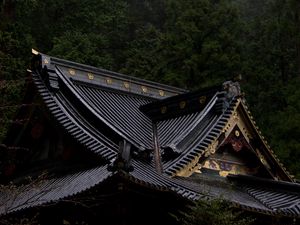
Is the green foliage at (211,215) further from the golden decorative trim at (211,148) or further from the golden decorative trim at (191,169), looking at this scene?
the golden decorative trim at (211,148)

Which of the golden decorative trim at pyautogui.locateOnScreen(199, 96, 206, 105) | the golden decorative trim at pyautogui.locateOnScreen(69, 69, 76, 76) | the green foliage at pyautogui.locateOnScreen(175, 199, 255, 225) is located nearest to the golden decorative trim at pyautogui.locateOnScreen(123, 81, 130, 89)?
the golden decorative trim at pyautogui.locateOnScreen(69, 69, 76, 76)

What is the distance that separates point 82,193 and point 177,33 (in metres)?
20.9

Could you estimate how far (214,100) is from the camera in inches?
520

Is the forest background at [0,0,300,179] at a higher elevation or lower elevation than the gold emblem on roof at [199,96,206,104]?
higher

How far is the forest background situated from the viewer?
84.6ft

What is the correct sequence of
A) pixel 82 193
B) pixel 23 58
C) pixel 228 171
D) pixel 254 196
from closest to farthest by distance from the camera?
pixel 82 193 < pixel 254 196 < pixel 228 171 < pixel 23 58

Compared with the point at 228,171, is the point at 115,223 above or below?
below

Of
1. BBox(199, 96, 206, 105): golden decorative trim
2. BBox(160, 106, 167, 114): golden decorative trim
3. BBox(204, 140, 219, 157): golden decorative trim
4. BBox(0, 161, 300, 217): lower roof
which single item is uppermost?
BBox(160, 106, 167, 114): golden decorative trim

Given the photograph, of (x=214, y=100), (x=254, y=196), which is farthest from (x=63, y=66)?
(x=254, y=196)

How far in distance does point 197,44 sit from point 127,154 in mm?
20446

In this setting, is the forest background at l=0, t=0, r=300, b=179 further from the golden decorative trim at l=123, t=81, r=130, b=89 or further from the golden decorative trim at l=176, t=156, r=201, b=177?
the golden decorative trim at l=176, t=156, r=201, b=177

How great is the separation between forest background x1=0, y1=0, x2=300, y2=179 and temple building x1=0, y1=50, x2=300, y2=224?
10640mm

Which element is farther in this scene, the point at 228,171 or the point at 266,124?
the point at 266,124

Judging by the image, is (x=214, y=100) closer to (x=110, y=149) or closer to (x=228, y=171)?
→ (x=228, y=171)
